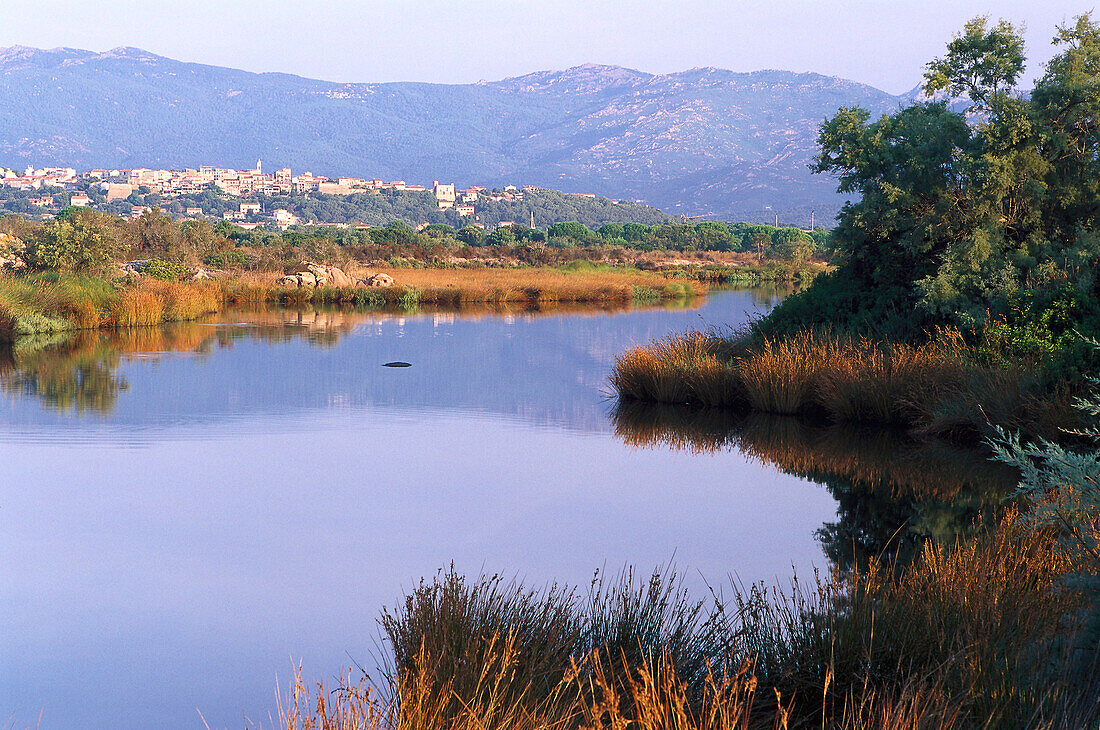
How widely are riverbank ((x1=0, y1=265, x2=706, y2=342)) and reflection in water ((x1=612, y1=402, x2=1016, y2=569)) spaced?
1644 centimetres

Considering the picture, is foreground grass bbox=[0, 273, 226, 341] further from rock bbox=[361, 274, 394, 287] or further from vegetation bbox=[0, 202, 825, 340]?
rock bbox=[361, 274, 394, 287]

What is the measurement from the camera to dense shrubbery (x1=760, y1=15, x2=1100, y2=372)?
14.7 m

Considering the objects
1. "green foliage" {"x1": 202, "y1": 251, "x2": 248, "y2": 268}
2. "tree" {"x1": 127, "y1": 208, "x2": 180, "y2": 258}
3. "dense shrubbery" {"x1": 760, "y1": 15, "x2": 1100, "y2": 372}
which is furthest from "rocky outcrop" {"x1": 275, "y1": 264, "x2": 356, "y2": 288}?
"dense shrubbery" {"x1": 760, "y1": 15, "x2": 1100, "y2": 372}

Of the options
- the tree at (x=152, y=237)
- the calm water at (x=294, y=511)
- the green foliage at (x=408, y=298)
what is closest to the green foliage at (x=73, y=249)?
the tree at (x=152, y=237)

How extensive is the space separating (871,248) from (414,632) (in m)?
12.9

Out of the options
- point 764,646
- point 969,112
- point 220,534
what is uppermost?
point 969,112

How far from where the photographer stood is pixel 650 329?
97.7ft

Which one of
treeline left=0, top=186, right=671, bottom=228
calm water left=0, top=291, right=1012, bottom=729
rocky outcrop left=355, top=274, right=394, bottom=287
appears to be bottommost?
calm water left=0, top=291, right=1012, bottom=729

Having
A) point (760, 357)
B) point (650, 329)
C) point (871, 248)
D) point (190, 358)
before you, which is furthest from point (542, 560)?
point (650, 329)

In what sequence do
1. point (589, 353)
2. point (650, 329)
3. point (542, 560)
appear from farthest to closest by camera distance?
1. point (650, 329)
2. point (589, 353)
3. point (542, 560)

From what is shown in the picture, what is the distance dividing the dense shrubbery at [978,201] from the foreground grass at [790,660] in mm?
8778

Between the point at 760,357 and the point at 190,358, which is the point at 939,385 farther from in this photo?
the point at 190,358

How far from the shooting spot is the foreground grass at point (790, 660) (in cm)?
416

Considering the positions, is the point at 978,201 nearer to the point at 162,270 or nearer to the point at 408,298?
the point at 408,298
